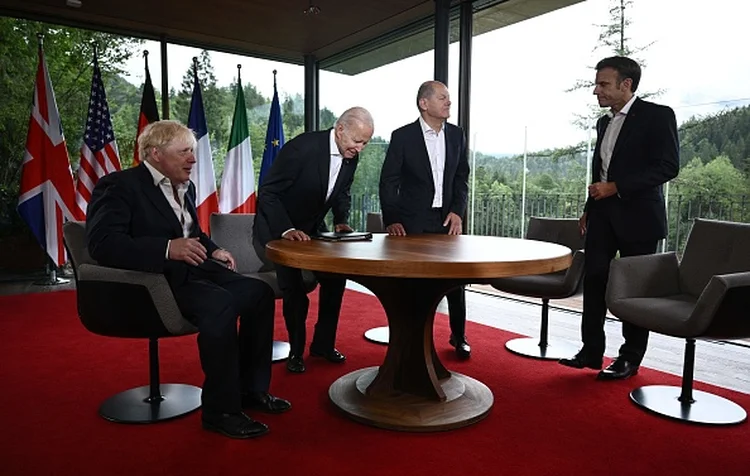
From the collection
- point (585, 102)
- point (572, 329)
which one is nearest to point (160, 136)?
point (572, 329)

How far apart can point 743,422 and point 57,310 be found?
4624 mm

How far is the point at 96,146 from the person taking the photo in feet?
18.5

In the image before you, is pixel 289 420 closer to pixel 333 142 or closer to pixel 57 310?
pixel 333 142

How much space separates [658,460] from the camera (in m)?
2.07

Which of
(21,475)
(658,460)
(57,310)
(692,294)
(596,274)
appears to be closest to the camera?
(21,475)

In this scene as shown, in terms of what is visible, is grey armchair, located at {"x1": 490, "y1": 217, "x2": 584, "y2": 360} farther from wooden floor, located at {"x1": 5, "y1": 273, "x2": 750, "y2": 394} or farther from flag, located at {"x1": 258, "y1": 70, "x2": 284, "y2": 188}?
flag, located at {"x1": 258, "y1": 70, "x2": 284, "y2": 188}

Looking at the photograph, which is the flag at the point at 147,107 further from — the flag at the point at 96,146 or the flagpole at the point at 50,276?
the flagpole at the point at 50,276

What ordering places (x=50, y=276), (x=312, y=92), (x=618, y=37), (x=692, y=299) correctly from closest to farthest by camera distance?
1. (x=692, y=299)
2. (x=618, y=37)
3. (x=50, y=276)
4. (x=312, y=92)

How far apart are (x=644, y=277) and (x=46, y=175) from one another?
205 inches

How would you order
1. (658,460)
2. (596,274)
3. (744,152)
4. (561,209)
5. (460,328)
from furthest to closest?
(561,209) → (744,152) → (460,328) → (596,274) → (658,460)

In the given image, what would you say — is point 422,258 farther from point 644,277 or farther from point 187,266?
point 644,277

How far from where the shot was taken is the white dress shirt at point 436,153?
10.8 feet

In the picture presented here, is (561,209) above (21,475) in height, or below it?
above

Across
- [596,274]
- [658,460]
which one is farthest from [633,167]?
[658,460]
